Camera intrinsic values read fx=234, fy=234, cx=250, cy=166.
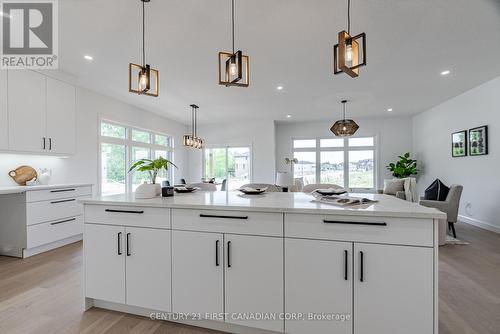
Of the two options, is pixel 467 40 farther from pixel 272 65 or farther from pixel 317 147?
pixel 317 147

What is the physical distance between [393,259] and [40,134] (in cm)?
453

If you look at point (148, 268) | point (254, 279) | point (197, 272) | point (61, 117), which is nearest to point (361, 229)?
point (254, 279)

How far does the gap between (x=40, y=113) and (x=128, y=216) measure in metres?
2.91

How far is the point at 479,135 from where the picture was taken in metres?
4.34

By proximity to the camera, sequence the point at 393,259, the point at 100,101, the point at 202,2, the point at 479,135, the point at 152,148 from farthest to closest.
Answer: the point at 152,148, the point at 100,101, the point at 479,135, the point at 202,2, the point at 393,259

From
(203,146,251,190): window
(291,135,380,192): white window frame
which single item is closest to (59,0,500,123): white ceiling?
(291,135,380,192): white window frame

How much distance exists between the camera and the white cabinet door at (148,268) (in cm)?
172

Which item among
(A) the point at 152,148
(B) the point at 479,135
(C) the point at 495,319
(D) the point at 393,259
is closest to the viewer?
(D) the point at 393,259

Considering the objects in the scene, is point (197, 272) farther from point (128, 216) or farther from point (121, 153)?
point (121, 153)

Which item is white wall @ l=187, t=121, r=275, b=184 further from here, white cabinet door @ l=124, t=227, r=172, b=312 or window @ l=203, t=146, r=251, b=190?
white cabinet door @ l=124, t=227, r=172, b=312

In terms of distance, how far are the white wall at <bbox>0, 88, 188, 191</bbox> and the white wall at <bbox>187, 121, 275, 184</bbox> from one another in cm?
257

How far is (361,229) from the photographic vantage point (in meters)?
1.38

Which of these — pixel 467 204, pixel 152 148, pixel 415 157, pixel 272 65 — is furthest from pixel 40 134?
pixel 415 157

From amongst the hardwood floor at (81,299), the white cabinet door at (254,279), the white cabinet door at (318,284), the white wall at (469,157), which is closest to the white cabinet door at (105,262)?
the hardwood floor at (81,299)
